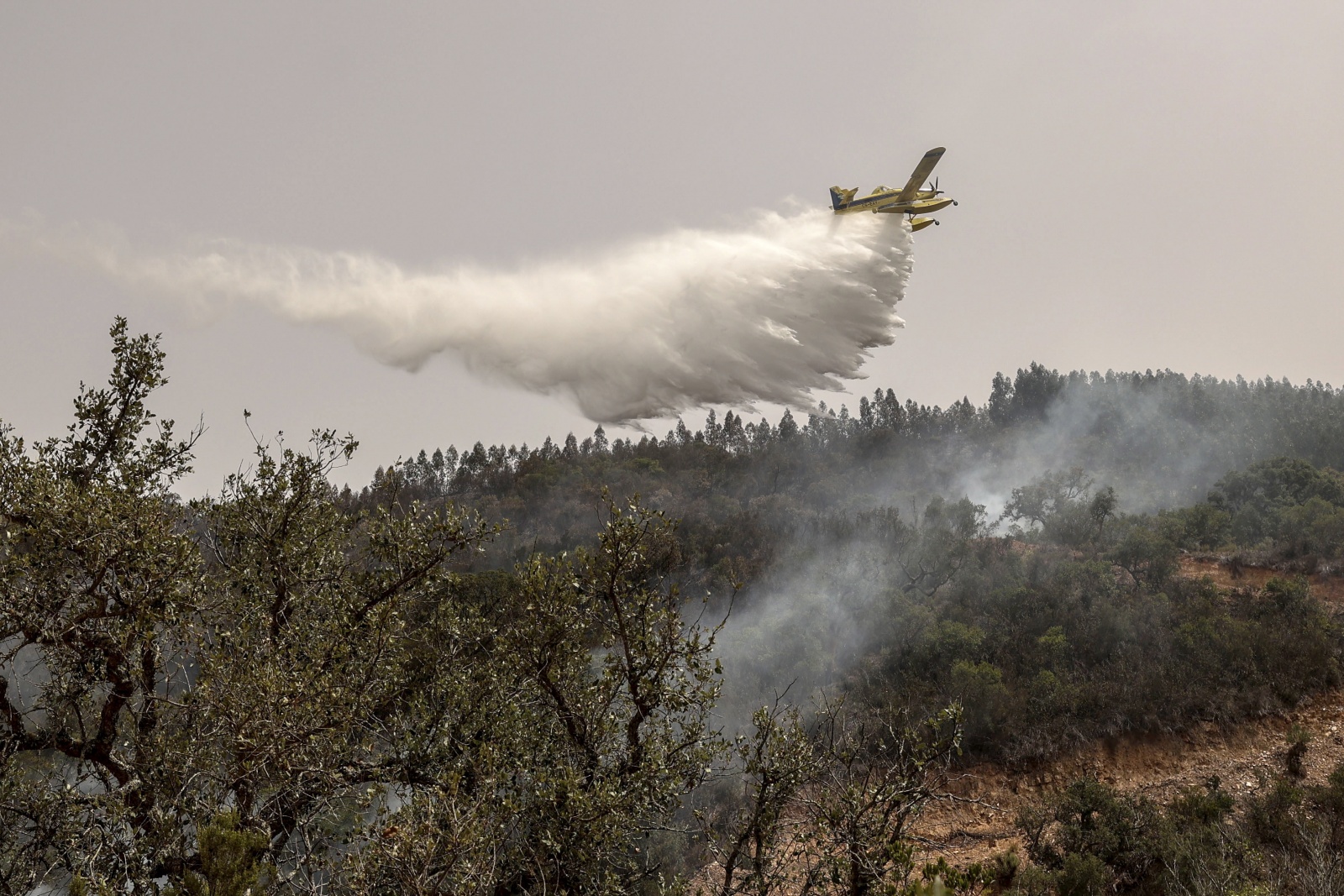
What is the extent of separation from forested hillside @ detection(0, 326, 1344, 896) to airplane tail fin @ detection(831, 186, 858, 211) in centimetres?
1583

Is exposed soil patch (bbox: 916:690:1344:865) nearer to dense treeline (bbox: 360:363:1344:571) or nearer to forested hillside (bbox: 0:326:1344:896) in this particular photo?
forested hillside (bbox: 0:326:1344:896)

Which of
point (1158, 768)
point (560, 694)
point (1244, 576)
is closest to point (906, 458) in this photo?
point (1244, 576)

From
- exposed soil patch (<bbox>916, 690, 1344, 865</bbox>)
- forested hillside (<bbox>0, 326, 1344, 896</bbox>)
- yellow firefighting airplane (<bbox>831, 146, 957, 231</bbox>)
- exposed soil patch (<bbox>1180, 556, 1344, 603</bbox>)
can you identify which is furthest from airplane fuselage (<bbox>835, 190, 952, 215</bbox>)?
exposed soil patch (<bbox>1180, 556, 1344, 603</bbox>)

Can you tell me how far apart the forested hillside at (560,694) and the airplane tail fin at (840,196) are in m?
15.8

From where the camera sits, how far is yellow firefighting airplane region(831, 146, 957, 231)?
27.4m

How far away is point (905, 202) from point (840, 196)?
7.88ft

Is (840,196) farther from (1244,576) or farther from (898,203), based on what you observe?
(1244,576)

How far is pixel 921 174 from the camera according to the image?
27078 millimetres

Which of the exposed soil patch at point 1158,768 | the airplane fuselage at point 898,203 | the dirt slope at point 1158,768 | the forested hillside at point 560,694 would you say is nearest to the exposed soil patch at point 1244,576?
the forested hillside at point 560,694

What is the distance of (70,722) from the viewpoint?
10773 mm

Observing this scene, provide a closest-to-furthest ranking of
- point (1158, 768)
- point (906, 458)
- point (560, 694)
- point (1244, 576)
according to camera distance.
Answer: point (560, 694)
point (1158, 768)
point (1244, 576)
point (906, 458)

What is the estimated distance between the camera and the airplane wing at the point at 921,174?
26422mm

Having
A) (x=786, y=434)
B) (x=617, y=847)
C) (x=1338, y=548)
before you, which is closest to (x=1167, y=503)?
(x=1338, y=548)

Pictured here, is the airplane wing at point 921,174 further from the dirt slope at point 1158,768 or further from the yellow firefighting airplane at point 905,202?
the dirt slope at point 1158,768
